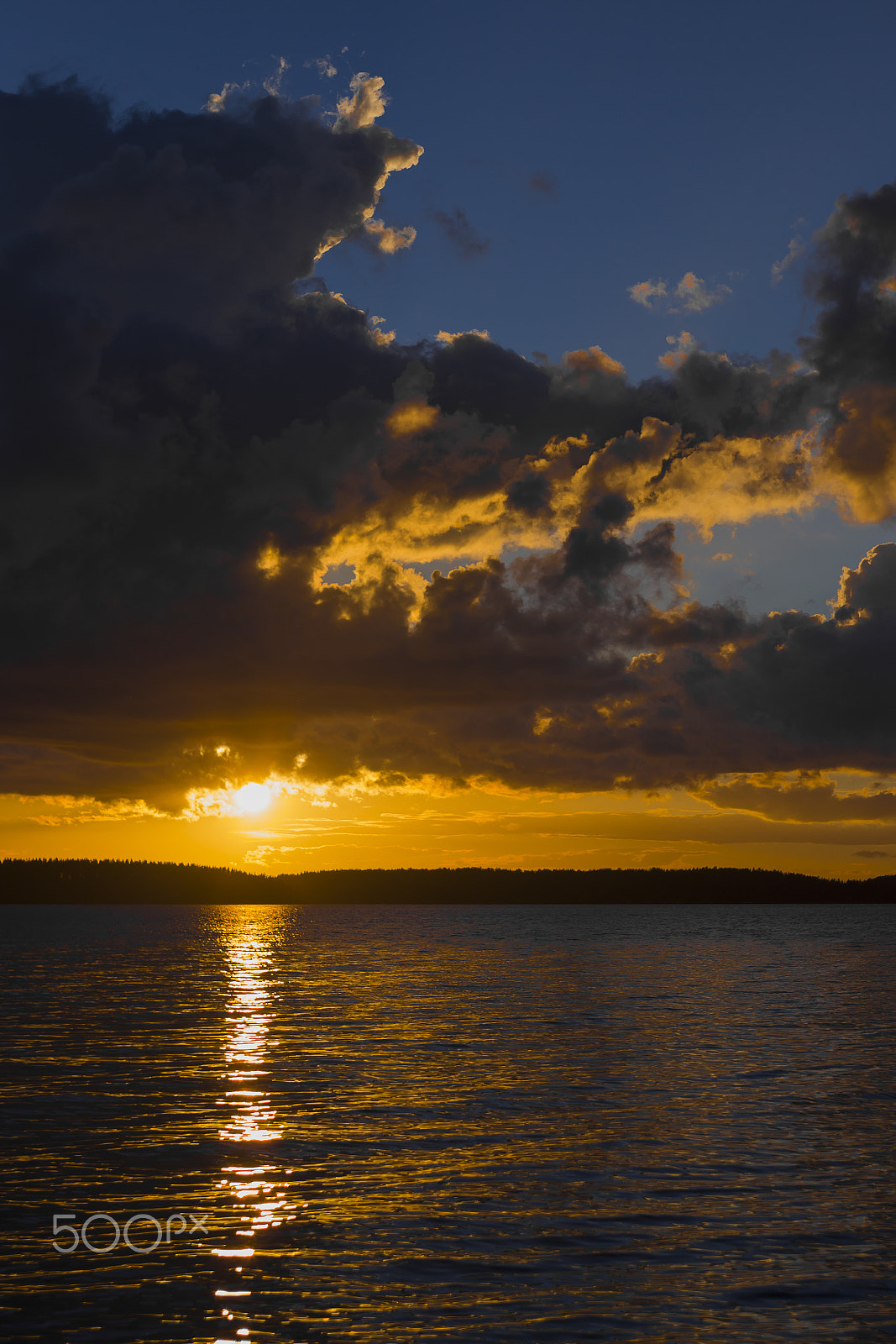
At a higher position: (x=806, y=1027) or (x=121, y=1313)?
(x=121, y=1313)

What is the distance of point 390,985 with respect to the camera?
92.8 metres

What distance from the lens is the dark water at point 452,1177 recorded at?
1966cm

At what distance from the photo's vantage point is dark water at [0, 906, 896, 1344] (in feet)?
64.5

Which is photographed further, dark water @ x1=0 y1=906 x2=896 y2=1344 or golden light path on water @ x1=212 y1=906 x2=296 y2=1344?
golden light path on water @ x1=212 y1=906 x2=296 y2=1344

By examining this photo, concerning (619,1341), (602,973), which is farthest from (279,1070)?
(602,973)

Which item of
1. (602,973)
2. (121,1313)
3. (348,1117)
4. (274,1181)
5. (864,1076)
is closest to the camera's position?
(121,1313)

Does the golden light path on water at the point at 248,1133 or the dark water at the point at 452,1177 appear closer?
the dark water at the point at 452,1177

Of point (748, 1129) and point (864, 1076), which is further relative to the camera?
point (864, 1076)

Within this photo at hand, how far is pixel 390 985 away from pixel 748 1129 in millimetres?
61099

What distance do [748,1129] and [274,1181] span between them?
52.8ft

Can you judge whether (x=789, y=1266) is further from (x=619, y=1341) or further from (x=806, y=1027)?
(x=806, y=1027)

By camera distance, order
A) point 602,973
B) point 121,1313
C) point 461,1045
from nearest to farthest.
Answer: point 121,1313
point 461,1045
point 602,973

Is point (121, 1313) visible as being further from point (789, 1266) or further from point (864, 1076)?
point (864, 1076)

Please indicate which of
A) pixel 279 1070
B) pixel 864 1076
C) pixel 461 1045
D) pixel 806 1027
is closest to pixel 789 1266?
pixel 864 1076
